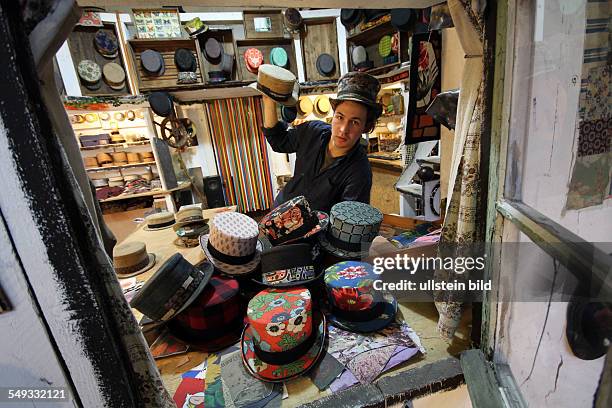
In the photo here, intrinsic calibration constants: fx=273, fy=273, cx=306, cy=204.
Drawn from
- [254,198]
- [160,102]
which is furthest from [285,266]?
[254,198]

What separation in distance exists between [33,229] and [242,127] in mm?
5307

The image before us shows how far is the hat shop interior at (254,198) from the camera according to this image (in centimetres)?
117

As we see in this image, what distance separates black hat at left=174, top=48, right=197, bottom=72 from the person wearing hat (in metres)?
2.93

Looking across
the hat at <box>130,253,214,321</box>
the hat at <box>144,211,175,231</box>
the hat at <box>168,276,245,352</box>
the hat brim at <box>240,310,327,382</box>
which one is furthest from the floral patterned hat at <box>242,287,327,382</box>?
the hat at <box>144,211,175,231</box>

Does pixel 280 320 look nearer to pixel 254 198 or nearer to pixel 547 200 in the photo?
pixel 547 200

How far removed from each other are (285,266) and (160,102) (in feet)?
13.7

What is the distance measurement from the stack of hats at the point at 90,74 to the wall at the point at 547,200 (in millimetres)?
4980

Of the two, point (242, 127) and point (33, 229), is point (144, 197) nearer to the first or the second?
point (242, 127)

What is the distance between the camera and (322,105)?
5250 mm

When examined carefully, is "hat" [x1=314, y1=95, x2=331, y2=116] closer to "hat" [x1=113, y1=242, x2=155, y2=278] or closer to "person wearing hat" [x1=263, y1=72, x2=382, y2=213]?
"person wearing hat" [x1=263, y1=72, x2=382, y2=213]

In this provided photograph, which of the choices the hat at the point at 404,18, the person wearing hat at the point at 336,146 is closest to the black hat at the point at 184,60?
the person wearing hat at the point at 336,146

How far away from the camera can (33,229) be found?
2.25ft

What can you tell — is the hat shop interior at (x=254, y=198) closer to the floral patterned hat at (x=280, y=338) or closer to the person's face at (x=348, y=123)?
the floral patterned hat at (x=280, y=338)

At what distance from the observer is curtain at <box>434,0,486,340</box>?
1.04 metres
